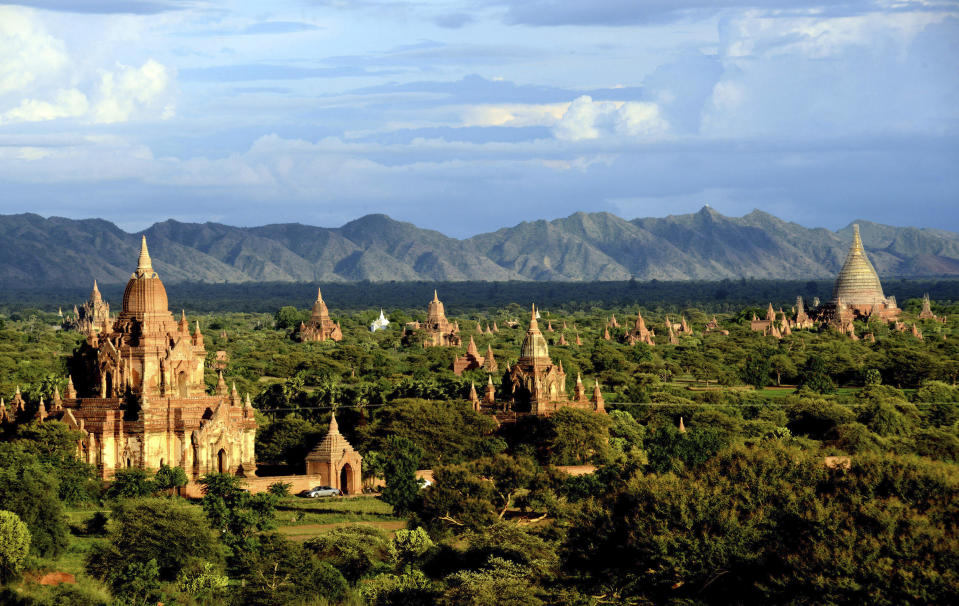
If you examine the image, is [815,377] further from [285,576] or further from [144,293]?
[285,576]

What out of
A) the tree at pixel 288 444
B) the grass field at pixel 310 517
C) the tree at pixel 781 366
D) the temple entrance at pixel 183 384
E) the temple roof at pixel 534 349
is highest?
the temple roof at pixel 534 349

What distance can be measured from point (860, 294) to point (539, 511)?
466 feet

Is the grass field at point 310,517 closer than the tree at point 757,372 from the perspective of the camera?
Yes

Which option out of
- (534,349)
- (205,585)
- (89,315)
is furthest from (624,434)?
(89,315)

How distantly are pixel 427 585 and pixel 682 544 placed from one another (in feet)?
27.7

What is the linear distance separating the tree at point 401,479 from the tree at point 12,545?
13.9 metres

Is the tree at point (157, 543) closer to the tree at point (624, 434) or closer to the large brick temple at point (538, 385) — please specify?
the tree at point (624, 434)

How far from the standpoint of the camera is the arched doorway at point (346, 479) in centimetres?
6166

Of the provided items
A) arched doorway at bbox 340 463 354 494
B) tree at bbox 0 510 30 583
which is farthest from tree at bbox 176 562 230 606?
arched doorway at bbox 340 463 354 494

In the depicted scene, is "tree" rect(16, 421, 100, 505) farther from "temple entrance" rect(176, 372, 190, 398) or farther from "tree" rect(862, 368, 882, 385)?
"tree" rect(862, 368, 882, 385)

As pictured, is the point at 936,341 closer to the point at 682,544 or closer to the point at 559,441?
the point at 559,441

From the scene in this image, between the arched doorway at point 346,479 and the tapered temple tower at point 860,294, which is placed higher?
the tapered temple tower at point 860,294

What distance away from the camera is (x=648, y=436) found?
70.2 m

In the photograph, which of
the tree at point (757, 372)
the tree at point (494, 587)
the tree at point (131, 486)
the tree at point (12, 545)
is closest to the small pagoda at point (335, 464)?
the tree at point (131, 486)
